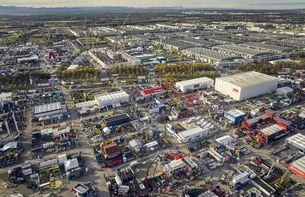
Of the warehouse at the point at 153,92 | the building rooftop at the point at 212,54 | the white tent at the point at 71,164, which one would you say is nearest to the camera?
the white tent at the point at 71,164

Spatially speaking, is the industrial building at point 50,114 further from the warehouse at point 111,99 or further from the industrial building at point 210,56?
the industrial building at point 210,56

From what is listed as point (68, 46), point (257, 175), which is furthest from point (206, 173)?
point (68, 46)

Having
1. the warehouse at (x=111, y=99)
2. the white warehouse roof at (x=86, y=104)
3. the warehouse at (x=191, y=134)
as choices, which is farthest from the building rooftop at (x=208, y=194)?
the white warehouse roof at (x=86, y=104)

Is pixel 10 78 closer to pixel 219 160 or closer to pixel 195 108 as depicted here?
pixel 195 108

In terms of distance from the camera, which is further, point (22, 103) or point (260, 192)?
point (22, 103)

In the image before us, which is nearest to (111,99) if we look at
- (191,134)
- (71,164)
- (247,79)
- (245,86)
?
(71,164)

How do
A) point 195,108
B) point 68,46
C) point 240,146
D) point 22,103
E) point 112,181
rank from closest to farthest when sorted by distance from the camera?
point 112,181 → point 240,146 → point 195,108 → point 22,103 → point 68,46

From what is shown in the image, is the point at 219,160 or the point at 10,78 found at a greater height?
the point at 10,78
